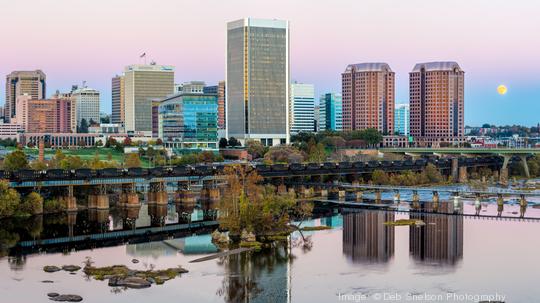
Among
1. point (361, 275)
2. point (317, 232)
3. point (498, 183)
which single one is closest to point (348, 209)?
→ point (317, 232)

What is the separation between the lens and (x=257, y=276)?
5653 cm

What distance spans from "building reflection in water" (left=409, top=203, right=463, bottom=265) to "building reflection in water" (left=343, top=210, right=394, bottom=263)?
204cm

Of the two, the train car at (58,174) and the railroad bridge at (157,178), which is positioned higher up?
the train car at (58,174)

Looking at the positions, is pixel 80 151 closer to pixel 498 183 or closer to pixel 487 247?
pixel 498 183

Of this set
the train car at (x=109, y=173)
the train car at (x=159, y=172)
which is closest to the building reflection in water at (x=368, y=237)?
the train car at (x=159, y=172)

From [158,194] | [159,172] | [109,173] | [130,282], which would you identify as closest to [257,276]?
[130,282]

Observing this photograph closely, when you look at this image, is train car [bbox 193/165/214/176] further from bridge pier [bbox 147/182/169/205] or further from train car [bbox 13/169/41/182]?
train car [bbox 13/169/41/182]

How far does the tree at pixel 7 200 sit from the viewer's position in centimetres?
8356

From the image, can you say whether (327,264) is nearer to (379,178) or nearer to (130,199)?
(130,199)

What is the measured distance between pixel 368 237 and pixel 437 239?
5.84 m

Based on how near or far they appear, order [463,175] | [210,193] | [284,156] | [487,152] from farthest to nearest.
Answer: [284,156], [487,152], [463,175], [210,193]

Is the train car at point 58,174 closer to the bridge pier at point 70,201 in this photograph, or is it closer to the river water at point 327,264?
the bridge pier at point 70,201

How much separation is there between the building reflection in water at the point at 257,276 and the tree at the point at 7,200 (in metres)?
30.6

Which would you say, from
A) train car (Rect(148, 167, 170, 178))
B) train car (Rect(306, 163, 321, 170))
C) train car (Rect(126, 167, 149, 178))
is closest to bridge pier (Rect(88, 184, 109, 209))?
train car (Rect(126, 167, 149, 178))
